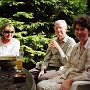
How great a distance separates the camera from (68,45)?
428 centimetres

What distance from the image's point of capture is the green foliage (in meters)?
6.74

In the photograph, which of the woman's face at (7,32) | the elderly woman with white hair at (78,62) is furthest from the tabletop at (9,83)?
the woman's face at (7,32)

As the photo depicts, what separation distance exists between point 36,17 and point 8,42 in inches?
93.1

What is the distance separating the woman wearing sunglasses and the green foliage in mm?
1851

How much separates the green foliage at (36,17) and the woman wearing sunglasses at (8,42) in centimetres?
185

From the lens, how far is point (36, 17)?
23.2ft

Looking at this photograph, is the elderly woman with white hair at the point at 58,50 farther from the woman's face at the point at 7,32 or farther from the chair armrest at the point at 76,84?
the chair armrest at the point at 76,84

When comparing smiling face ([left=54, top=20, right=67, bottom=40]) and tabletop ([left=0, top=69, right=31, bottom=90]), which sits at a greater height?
smiling face ([left=54, top=20, right=67, bottom=40])

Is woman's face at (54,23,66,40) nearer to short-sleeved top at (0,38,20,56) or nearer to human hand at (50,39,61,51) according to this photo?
human hand at (50,39,61,51)

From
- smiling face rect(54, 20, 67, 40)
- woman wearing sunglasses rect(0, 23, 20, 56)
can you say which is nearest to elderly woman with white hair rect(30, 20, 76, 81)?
smiling face rect(54, 20, 67, 40)

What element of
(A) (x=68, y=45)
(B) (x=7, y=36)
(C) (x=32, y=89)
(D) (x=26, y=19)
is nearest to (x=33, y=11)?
(D) (x=26, y=19)

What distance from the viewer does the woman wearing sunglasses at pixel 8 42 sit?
183 inches

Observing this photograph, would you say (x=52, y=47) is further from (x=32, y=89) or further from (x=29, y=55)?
(x=29, y=55)

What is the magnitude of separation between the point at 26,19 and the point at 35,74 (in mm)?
2904
